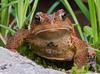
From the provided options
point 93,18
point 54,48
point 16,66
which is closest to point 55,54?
point 54,48

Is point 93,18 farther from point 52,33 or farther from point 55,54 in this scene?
point 52,33

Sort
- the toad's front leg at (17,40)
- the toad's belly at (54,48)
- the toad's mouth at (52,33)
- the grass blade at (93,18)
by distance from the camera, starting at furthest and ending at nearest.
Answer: the grass blade at (93,18) → the toad's front leg at (17,40) → the toad's belly at (54,48) → the toad's mouth at (52,33)

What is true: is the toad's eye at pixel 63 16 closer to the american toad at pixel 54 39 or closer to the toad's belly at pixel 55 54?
the american toad at pixel 54 39

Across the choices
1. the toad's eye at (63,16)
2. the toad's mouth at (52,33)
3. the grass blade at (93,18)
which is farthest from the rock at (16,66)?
the grass blade at (93,18)

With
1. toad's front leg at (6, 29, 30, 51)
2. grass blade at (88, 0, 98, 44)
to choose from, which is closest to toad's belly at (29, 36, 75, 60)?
toad's front leg at (6, 29, 30, 51)

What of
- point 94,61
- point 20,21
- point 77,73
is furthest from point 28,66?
point 20,21

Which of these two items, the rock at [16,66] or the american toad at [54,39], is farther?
the american toad at [54,39]

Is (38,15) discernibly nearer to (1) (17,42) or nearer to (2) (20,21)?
(1) (17,42)
